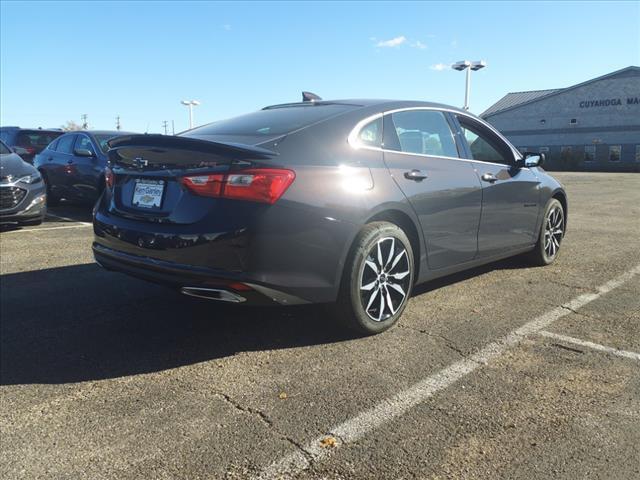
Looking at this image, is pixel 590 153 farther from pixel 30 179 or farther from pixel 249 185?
pixel 249 185

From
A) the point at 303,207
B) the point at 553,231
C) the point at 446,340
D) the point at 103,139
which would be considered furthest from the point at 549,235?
the point at 103,139

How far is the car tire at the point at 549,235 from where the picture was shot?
584 centimetres

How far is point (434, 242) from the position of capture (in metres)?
4.21

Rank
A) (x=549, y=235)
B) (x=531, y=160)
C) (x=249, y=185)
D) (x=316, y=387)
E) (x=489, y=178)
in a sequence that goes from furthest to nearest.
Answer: (x=549, y=235) < (x=531, y=160) < (x=489, y=178) < (x=249, y=185) < (x=316, y=387)

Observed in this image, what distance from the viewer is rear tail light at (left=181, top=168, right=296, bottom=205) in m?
3.18

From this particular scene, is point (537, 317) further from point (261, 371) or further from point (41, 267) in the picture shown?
point (41, 267)

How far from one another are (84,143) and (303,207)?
7991mm

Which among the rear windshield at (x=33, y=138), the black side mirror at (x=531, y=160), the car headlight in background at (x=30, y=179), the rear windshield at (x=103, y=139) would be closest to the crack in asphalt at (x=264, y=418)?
the black side mirror at (x=531, y=160)

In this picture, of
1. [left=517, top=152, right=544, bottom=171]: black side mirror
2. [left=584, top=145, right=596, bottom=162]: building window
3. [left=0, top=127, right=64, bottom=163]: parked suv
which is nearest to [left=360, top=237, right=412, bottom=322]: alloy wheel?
[left=517, top=152, right=544, bottom=171]: black side mirror

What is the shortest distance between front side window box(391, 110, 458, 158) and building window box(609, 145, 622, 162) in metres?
50.4

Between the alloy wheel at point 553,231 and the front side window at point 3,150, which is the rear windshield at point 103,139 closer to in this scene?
the front side window at point 3,150

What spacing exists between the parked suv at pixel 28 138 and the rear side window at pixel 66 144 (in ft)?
9.12

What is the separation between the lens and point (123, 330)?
3896 millimetres

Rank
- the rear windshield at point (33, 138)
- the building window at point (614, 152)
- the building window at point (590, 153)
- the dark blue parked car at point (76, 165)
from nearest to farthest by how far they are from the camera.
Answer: the dark blue parked car at point (76, 165), the rear windshield at point (33, 138), the building window at point (614, 152), the building window at point (590, 153)
